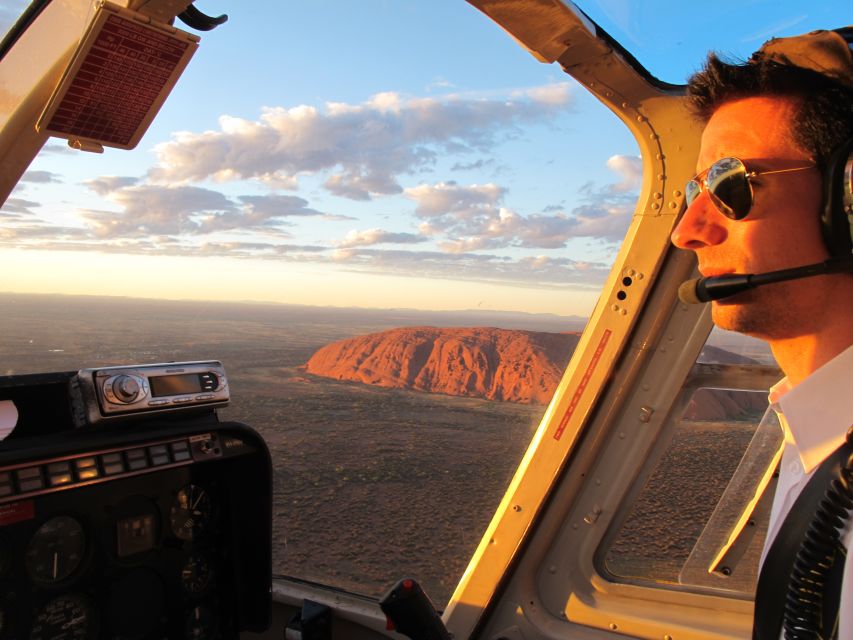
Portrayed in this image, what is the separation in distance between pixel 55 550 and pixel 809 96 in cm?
208

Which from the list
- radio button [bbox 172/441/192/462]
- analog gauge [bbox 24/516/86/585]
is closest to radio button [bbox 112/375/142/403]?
radio button [bbox 172/441/192/462]

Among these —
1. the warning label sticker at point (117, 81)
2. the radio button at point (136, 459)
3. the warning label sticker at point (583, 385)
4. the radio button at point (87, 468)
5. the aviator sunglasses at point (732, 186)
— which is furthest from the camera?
the warning label sticker at point (583, 385)

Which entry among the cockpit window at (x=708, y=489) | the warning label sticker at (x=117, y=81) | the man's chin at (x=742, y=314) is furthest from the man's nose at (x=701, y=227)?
the warning label sticker at (x=117, y=81)

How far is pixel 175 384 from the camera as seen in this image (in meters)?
1.75

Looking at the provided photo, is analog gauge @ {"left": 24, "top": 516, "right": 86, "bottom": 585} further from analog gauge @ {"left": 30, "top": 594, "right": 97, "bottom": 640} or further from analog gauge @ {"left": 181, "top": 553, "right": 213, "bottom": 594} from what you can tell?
analog gauge @ {"left": 181, "top": 553, "right": 213, "bottom": 594}

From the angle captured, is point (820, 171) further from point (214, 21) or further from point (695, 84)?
point (214, 21)

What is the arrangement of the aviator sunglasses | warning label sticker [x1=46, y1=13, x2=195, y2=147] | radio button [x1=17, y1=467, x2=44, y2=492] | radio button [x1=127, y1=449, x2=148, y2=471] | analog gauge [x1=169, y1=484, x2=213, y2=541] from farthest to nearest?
analog gauge [x1=169, y1=484, x2=213, y2=541] → radio button [x1=127, y1=449, x2=148, y2=471] → radio button [x1=17, y1=467, x2=44, y2=492] → warning label sticker [x1=46, y1=13, x2=195, y2=147] → the aviator sunglasses

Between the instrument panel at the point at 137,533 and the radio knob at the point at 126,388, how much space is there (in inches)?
4.6

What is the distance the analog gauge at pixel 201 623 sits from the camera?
2.00 metres

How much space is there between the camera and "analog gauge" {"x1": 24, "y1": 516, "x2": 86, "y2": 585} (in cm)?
165

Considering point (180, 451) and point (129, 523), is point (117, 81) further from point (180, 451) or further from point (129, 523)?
A: point (129, 523)

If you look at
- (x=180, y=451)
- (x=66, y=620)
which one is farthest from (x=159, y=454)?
(x=66, y=620)

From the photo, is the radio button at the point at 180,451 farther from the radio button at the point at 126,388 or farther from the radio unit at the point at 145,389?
the radio button at the point at 126,388

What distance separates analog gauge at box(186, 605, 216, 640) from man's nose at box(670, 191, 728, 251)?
6.12 feet
